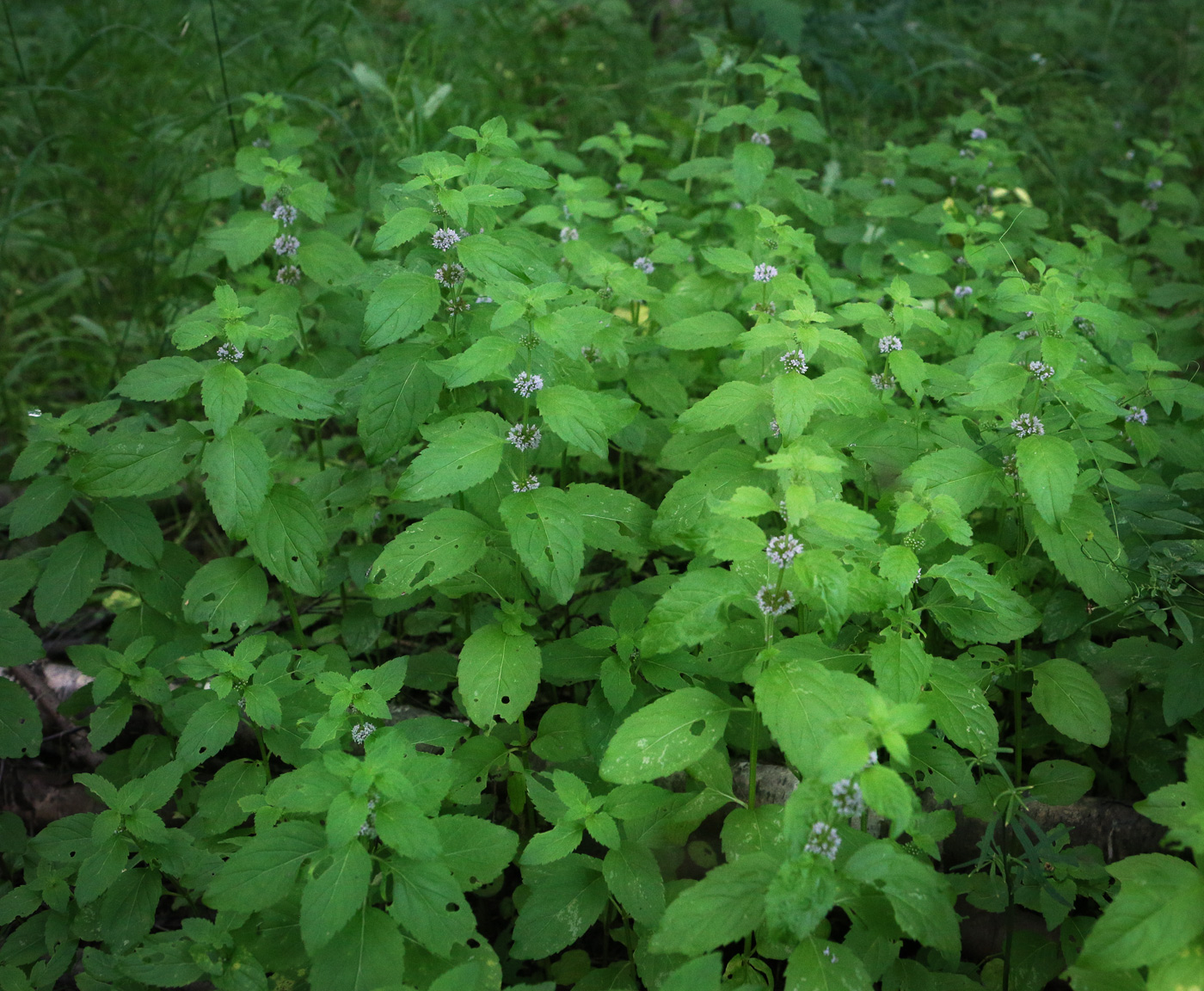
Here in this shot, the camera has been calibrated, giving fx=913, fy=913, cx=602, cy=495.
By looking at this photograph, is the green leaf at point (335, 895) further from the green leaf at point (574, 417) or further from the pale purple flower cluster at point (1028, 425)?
the pale purple flower cluster at point (1028, 425)

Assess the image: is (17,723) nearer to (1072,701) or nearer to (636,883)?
(636,883)

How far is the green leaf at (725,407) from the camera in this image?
8.12 feet

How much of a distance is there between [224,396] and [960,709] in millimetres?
2072

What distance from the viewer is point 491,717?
2.30m

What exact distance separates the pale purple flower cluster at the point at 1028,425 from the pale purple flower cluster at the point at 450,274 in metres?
1.56

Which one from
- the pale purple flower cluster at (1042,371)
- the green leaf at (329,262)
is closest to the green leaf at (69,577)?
the green leaf at (329,262)

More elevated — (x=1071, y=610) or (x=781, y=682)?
(x=781, y=682)

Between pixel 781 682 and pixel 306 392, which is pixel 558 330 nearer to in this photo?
pixel 306 392

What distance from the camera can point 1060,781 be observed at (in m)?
2.52

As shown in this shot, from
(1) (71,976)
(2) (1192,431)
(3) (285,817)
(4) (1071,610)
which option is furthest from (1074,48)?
(1) (71,976)

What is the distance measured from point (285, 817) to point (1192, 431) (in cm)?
298

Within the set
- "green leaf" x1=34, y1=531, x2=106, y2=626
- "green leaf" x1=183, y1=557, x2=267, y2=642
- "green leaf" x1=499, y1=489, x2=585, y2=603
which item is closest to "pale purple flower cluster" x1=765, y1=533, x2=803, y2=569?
"green leaf" x1=499, y1=489, x2=585, y2=603

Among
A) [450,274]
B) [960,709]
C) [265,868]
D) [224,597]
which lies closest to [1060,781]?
[960,709]

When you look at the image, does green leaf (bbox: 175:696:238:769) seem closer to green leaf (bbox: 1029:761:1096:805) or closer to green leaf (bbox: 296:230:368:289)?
green leaf (bbox: 296:230:368:289)
